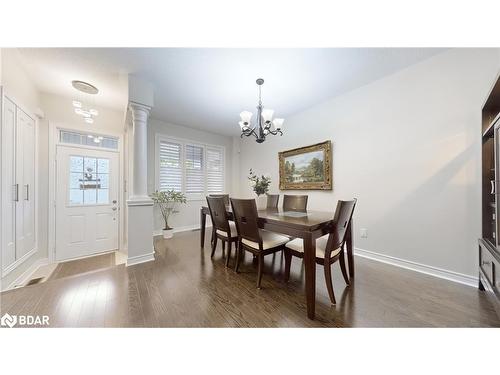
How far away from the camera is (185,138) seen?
4387 millimetres

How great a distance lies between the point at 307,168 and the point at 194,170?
2875 millimetres

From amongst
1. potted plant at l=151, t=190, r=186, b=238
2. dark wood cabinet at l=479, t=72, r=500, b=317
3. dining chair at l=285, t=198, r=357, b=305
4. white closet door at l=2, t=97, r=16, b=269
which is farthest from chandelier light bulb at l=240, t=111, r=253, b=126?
white closet door at l=2, t=97, r=16, b=269

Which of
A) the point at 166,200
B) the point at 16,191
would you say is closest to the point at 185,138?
the point at 166,200

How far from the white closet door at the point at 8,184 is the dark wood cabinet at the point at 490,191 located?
4560 millimetres

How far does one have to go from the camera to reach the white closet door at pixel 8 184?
189cm

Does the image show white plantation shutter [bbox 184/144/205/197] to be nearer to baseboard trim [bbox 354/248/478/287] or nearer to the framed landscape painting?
the framed landscape painting

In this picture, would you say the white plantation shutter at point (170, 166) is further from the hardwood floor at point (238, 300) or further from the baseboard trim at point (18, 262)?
the hardwood floor at point (238, 300)

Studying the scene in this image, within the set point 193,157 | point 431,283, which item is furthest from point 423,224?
point 193,157

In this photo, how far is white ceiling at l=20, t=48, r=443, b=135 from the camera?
1.94 m

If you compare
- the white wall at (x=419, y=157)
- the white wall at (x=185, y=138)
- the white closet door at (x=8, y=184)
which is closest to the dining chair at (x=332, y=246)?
the white wall at (x=419, y=157)

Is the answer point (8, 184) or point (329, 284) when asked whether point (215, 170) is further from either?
point (329, 284)

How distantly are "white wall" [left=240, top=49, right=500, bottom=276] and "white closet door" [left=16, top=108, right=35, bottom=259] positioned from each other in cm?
450

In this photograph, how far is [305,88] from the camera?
2691 millimetres

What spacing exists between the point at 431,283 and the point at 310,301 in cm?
156
